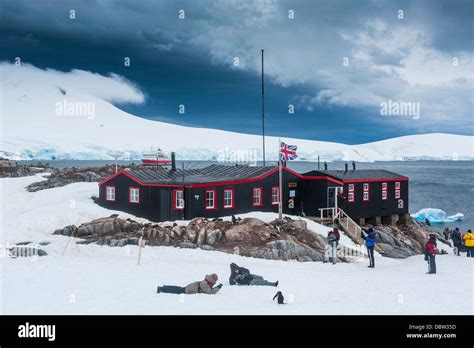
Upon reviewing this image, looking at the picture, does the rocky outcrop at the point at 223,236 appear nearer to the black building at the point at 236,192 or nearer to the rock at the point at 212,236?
the rock at the point at 212,236

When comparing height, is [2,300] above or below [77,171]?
below

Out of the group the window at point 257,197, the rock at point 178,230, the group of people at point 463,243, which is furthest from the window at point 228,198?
the group of people at point 463,243

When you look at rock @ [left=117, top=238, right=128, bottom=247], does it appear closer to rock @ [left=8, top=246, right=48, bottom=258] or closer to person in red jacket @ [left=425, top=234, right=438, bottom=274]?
rock @ [left=8, top=246, right=48, bottom=258]

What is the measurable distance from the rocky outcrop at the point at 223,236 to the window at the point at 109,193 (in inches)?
227

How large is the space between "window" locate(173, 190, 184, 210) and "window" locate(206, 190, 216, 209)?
1.94 meters

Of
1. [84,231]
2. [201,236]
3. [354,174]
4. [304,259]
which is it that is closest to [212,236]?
[201,236]

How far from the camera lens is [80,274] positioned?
1639 cm

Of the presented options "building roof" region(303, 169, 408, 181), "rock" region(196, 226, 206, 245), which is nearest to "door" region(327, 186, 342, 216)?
"building roof" region(303, 169, 408, 181)

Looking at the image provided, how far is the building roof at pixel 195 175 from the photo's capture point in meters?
30.4

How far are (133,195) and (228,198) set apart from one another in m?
7.00

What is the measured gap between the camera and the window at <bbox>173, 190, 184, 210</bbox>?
94.5 feet

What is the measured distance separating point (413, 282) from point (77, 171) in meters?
45.8
